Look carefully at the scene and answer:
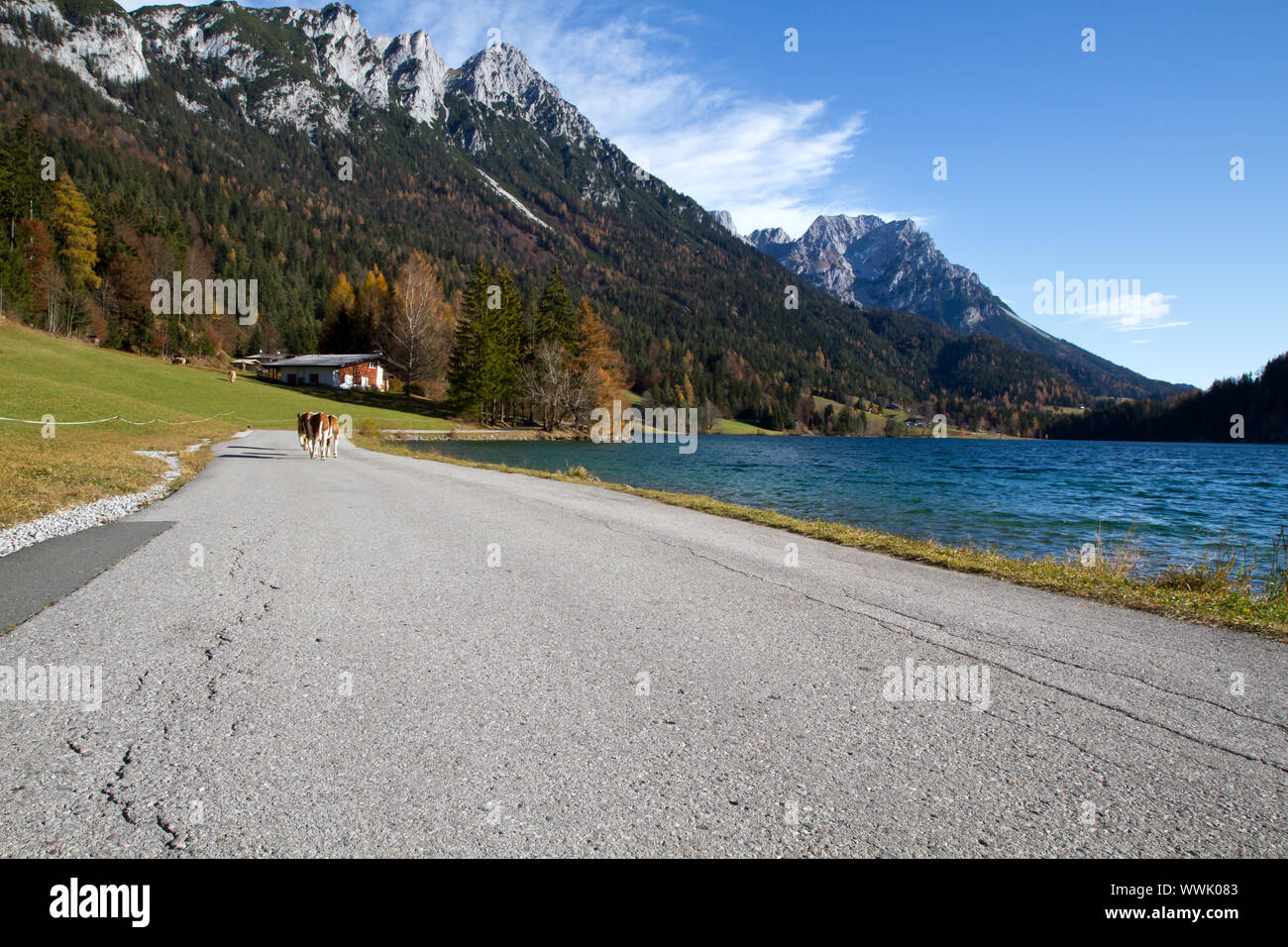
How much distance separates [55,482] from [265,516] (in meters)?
5.37

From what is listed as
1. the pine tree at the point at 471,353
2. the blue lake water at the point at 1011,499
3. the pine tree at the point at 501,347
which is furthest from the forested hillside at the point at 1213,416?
the pine tree at the point at 471,353

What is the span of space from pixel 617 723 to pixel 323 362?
91.0 m

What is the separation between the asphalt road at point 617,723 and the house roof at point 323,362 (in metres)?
82.8

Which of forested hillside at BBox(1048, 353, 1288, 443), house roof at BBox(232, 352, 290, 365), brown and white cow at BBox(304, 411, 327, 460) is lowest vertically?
brown and white cow at BBox(304, 411, 327, 460)

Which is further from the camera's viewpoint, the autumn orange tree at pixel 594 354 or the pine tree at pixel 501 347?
the autumn orange tree at pixel 594 354

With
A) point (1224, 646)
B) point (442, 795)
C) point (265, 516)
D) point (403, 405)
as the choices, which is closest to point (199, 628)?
point (442, 795)

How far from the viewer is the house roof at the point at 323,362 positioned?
267 ft

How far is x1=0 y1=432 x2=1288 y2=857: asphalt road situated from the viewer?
2799 millimetres

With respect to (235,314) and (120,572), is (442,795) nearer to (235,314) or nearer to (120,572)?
(120,572)

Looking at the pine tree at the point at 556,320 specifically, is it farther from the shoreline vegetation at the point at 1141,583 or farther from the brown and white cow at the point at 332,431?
the shoreline vegetation at the point at 1141,583

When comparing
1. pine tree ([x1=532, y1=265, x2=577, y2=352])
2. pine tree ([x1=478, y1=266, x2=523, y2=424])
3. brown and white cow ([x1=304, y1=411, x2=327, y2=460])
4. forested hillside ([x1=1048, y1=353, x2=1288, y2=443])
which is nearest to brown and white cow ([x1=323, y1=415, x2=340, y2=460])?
brown and white cow ([x1=304, y1=411, x2=327, y2=460])

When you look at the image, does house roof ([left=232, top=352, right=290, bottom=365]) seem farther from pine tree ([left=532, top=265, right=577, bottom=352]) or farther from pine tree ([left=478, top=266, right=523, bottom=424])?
pine tree ([left=532, top=265, right=577, bottom=352])

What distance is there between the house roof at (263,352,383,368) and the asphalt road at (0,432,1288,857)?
272ft

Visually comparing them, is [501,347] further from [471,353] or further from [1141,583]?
[1141,583]
